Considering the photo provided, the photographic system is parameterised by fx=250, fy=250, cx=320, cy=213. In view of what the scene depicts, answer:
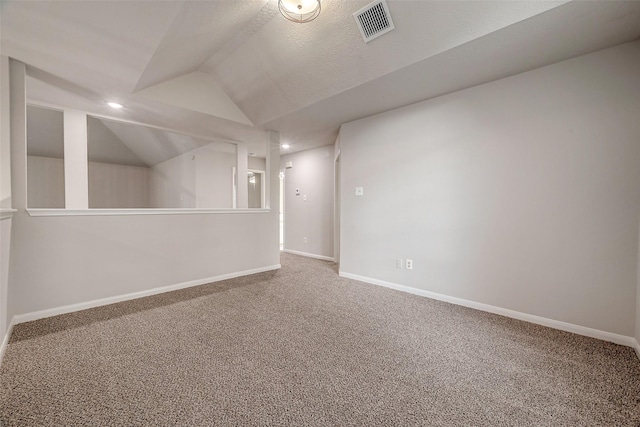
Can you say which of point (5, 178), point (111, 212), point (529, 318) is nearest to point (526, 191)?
point (529, 318)

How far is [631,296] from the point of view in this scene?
1.91m

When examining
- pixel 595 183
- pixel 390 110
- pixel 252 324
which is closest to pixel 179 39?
pixel 390 110

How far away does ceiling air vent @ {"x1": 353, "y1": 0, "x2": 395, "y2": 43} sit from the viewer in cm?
191

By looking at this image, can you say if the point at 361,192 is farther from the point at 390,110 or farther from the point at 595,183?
the point at 595,183

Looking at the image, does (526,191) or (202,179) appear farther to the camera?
(202,179)

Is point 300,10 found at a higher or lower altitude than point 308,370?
higher

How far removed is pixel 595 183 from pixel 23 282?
4.95m

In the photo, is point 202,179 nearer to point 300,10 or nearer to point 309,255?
point 309,255

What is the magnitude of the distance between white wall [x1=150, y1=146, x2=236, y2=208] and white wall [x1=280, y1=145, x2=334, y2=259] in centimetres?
132

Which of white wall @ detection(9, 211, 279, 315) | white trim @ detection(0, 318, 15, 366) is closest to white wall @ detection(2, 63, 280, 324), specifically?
white wall @ detection(9, 211, 279, 315)

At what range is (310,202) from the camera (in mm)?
5238

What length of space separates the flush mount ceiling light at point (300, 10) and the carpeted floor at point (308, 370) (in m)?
2.58

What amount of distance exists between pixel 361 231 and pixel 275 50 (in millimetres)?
2403

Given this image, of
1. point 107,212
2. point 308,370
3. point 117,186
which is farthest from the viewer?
point 117,186
